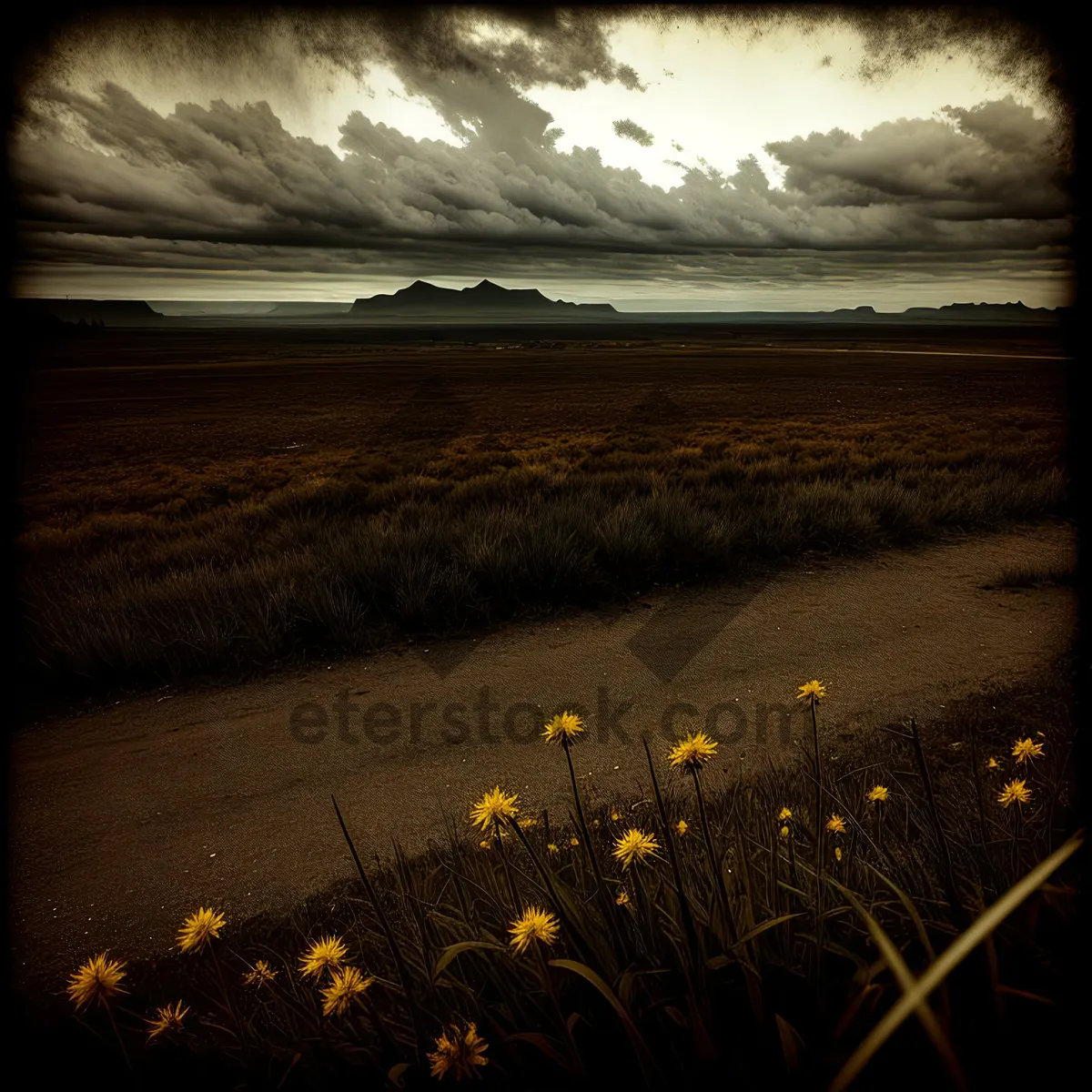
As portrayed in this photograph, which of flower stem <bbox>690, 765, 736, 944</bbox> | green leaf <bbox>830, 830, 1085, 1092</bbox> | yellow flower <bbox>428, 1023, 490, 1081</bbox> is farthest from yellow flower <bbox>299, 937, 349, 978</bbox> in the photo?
green leaf <bbox>830, 830, 1085, 1092</bbox>

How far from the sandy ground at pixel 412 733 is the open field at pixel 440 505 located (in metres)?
0.68

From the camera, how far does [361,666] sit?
201 inches

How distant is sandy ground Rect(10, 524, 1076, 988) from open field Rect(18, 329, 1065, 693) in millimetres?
681

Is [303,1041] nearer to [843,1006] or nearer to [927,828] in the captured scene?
[843,1006]

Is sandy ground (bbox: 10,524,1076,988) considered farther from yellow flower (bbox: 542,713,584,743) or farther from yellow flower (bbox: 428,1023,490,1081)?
yellow flower (bbox: 428,1023,490,1081)

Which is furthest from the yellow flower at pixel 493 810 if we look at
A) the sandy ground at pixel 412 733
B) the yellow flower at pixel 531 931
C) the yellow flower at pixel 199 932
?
the sandy ground at pixel 412 733

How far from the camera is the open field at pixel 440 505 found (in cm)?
561

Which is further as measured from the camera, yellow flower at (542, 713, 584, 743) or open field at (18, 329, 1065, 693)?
open field at (18, 329, 1065, 693)

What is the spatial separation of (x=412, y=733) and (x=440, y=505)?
7.59 m

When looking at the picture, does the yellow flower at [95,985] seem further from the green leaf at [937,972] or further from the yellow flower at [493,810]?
the green leaf at [937,972]

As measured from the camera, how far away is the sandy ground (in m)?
2.92

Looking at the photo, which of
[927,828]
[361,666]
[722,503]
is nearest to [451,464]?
→ [722,503]

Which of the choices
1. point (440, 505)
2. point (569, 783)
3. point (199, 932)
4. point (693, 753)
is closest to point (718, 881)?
point (693, 753)

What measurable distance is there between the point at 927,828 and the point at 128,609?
6552 millimetres
